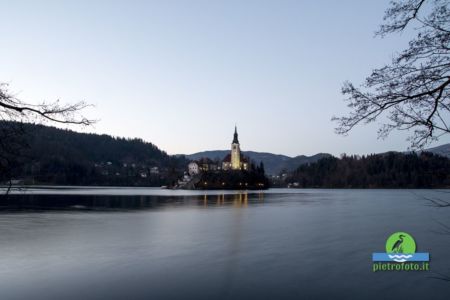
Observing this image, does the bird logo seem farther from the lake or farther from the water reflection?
the water reflection

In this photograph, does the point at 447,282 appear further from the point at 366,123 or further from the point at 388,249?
the point at 366,123

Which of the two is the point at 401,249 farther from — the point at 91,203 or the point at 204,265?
the point at 91,203

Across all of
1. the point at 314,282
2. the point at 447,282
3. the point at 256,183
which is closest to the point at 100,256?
the point at 314,282

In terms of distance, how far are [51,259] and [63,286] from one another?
16.7ft

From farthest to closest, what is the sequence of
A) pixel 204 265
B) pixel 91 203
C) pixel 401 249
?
pixel 91 203 < pixel 401 249 < pixel 204 265

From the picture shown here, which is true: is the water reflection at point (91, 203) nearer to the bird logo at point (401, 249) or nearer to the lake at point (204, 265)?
the lake at point (204, 265)

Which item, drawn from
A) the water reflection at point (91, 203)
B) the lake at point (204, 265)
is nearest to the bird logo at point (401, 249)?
the lake at point (204, 265)

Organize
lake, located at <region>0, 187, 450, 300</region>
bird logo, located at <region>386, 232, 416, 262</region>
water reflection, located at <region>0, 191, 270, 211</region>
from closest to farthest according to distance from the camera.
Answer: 1. lake, located at <region>0, 187, 450, 300</region>
2. bird logo, located at <region>386, 232, 416, 262</region>
3. water reflection, located at <region>0, 191, 270, 211</region>

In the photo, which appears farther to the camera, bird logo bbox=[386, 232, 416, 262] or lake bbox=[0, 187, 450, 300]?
bird logo bbox=[386, 232, 416, 262]

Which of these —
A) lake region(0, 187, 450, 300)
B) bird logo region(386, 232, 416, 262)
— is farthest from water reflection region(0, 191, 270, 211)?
bird logo region(386, 232, 416, 262)

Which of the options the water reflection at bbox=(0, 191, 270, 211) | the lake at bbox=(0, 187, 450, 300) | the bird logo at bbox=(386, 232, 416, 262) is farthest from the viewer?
the water reflection at bbox=(0, 191, 270, 211)

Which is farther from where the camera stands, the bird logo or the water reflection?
the water reflection

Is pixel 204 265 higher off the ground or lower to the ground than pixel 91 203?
lower

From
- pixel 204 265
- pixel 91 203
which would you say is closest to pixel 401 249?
pixel 204 265
